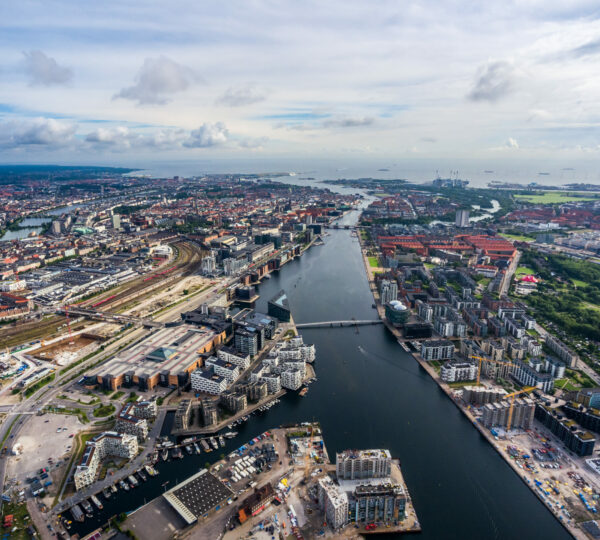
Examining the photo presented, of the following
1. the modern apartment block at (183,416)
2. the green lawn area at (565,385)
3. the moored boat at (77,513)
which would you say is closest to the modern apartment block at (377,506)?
the modern apartment block at (183,416)

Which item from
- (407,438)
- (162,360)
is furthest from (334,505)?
(162,360)

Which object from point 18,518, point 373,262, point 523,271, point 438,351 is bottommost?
point 18,518

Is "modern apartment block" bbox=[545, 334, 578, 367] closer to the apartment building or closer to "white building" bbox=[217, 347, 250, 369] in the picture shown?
the apartment building

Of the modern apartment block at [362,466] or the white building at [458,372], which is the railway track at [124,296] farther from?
the white building at [458,372]

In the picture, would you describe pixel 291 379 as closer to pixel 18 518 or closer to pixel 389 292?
pixel 18 518

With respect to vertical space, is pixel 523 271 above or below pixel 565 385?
above

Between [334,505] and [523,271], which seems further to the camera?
[523,271]
